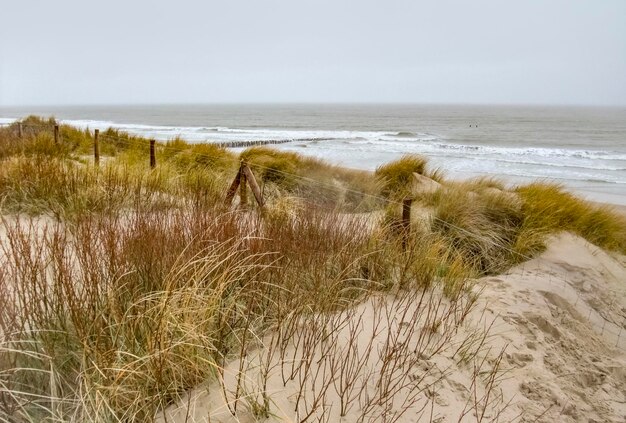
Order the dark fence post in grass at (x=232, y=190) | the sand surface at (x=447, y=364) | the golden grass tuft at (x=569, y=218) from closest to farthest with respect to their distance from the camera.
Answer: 1. the sand surface at (x=447, y=364)
2. the dark fence post in grass at (x=232, y=190)
3. the golden grass tuft at (x=569, y=218)

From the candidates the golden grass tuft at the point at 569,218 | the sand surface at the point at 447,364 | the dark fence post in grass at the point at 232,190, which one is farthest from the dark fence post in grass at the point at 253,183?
the golden grass tuft at the point at 569,218

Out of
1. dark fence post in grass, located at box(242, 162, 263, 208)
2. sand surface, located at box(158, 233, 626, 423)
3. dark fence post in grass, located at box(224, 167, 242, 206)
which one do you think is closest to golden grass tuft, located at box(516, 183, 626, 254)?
sand surface, located at box(158, 233, 626, 423)

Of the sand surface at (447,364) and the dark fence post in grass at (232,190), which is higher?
the dark fence post in grass at (232,190)

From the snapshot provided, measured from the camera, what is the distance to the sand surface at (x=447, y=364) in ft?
6.98

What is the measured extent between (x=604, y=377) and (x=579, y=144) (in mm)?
33279

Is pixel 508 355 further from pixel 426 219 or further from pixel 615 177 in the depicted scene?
pixel 615 177

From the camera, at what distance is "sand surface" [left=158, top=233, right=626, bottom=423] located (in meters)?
2.13

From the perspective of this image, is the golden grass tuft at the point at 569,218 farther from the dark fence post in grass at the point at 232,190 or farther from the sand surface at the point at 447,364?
the dark fence post in grass at the point at 232,190

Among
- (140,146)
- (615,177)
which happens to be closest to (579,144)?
(615,177)

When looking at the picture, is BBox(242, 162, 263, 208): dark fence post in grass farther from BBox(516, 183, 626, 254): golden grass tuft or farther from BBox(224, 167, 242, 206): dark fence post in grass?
BBox(516, 183, 626, 254): golden grass tuft

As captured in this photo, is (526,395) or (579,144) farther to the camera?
(579,144)

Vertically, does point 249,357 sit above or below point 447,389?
above

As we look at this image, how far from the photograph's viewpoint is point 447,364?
290 cm

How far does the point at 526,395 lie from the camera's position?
9.49ft
